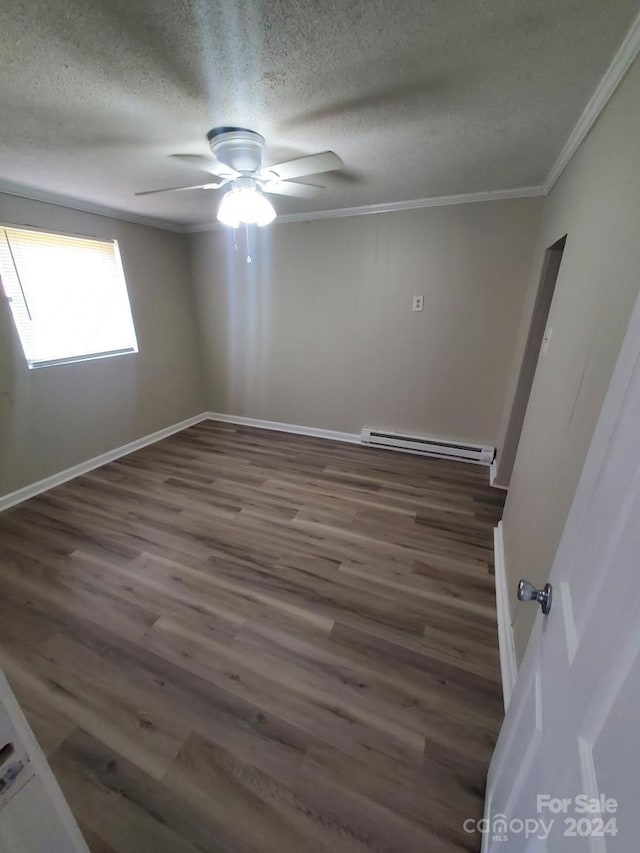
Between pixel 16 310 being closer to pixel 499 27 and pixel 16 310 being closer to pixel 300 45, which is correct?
pixel 300 45

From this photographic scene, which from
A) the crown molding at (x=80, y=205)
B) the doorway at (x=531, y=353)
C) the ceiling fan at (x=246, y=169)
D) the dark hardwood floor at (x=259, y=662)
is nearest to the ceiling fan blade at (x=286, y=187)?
the ceiling fan at (x=246, y=169)

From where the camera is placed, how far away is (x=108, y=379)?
3230 mm

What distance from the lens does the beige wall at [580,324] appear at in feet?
3.12

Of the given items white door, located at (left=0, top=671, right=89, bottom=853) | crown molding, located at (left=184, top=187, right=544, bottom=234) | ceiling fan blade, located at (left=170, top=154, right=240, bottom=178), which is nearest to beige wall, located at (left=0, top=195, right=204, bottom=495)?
crown molding, located at (left=184, top=187, right=544, bottom=234)

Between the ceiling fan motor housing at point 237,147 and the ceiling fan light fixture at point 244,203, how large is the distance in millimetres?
69

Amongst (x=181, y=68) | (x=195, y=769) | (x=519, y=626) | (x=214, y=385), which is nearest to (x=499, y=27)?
(x=181, y=68)

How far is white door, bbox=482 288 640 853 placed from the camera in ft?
1.30

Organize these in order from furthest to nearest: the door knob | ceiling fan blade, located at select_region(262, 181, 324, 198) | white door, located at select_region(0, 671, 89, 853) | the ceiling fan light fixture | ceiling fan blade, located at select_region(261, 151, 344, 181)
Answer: ceiling fan blade, located at select_region(262, 181, 324, 198), the ceiling fan light fixture, ceiling fan blade, located at select_region(261, 151, 344, 181), the door knob, white door, located at select_region(0, 671, 89, 853)

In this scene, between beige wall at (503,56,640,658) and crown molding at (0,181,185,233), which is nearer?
beige wall at (503,56,640,658)

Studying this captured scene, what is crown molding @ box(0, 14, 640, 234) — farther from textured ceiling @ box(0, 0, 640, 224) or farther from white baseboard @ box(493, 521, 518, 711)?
white baseboard @ box(493, 521, 518, 711)

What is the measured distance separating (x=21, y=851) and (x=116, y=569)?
5.46 feet

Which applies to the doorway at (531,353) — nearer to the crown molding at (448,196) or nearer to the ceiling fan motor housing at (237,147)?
the crown molding at (448,196)

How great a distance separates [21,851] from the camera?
534mm

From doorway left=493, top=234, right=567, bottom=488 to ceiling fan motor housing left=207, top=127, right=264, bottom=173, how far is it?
5.28 feet
